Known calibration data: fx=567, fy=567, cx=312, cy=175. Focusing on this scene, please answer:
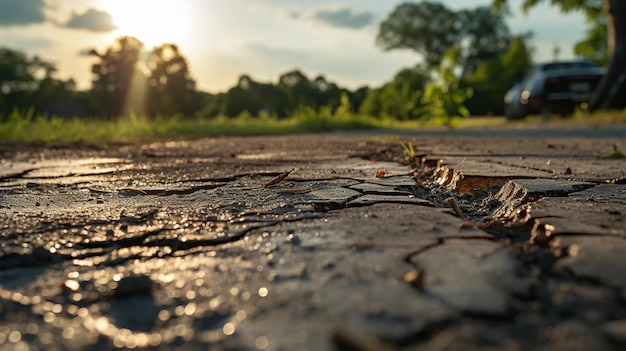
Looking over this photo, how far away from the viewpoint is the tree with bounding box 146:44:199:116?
31375 mm

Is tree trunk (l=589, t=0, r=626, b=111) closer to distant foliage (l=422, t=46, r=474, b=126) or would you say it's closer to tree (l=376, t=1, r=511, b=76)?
distant foliage (l=422, t=46, r=474, b=126)

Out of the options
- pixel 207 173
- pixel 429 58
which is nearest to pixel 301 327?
pixel 207 173

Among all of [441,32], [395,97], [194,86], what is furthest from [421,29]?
[395,97]

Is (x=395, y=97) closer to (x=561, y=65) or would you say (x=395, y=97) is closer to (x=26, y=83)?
(x=561, y=65)

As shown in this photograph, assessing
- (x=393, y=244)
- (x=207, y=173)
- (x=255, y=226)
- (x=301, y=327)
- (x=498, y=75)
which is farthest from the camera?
(x=498, y=75)

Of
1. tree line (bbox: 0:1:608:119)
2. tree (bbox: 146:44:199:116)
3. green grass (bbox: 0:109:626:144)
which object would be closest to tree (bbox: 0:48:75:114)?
tree line (bbox: 0:1:608:119)

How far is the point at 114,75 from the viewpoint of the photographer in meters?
32.0

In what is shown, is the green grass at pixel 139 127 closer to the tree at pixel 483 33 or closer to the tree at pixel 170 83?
the tree at pixel 170 83

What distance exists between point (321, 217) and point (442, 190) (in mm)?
786

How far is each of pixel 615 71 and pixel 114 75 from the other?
27.8m

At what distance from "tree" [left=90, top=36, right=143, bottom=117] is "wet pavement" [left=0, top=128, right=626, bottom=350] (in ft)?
103

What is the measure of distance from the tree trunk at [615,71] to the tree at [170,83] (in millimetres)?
24450

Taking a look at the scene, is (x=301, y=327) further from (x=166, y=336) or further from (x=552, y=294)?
(x=552, y=294)

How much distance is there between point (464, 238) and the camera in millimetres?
1152
